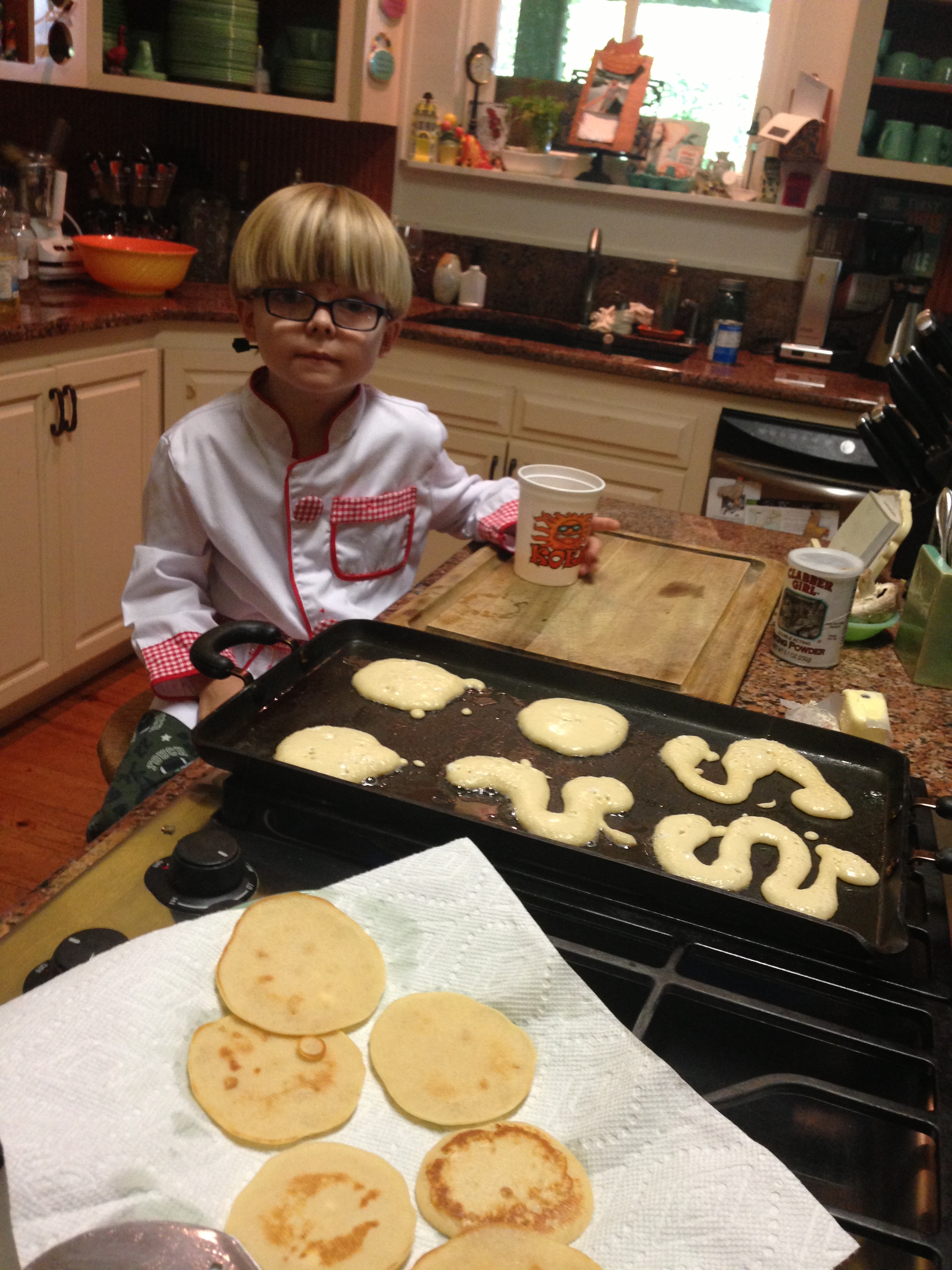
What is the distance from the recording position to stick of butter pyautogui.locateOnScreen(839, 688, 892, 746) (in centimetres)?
94

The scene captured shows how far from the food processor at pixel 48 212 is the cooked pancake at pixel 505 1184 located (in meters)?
2.75

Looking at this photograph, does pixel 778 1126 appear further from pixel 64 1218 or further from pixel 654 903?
pixel 64 1218

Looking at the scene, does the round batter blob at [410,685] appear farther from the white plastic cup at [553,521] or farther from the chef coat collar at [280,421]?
the chef coat collar at [280,421]

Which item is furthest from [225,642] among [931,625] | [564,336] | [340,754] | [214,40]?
[214,40]

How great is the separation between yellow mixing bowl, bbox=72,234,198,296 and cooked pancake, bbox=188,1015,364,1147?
2.52m

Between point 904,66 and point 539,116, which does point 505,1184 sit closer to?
point 904,66

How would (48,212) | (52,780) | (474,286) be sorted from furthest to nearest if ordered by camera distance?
(474,286) → (48,212) → (52,780)

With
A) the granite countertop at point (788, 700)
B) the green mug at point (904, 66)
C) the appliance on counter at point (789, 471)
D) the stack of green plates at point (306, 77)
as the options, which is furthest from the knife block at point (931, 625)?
the stack of green plates at point (306, 77)

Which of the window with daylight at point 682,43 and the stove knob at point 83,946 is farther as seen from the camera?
the window with daylight at point 682,43

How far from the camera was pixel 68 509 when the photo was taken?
249cm

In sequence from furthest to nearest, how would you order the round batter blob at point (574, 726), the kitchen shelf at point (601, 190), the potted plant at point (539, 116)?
1. the potted plant at point (539, 116)
2. the kitchen shelf at point (601, 190)
3. the round batter blob at point (574, 726)

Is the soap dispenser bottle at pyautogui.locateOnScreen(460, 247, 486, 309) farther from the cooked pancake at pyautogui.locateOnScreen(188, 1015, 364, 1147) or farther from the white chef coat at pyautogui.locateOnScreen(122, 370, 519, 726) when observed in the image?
the cooked pancake at pyautogui.locateOnScreen(188, 1015, 364, 1147)

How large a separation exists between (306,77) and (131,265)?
83 centimetres

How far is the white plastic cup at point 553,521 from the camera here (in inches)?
48.0
